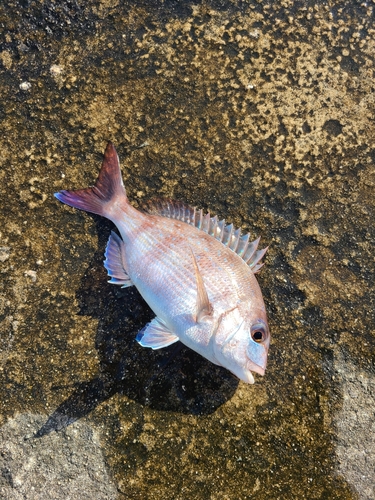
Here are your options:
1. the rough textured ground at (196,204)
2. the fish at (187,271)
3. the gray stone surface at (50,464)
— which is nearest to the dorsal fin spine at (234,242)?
the fish at (187,271)

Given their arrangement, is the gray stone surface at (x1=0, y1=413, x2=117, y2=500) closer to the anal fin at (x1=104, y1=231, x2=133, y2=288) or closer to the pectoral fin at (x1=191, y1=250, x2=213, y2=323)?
the anal fin at (x1=104, y1=231, x2=133, y2=288)

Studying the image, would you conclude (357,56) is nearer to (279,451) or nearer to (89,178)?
(89,178)

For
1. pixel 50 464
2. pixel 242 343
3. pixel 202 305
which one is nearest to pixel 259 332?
pixel 242 343

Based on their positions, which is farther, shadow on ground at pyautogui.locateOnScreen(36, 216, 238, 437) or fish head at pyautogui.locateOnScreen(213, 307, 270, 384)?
shadow on ground at pyautogui.locateOnScreen(36, 216, 238, 437)

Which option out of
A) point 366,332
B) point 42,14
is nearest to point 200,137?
point 42,14

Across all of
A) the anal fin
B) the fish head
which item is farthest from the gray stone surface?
the fish head

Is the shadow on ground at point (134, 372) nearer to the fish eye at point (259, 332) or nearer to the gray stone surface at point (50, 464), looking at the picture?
the gray stone surface at point (50, 464)
